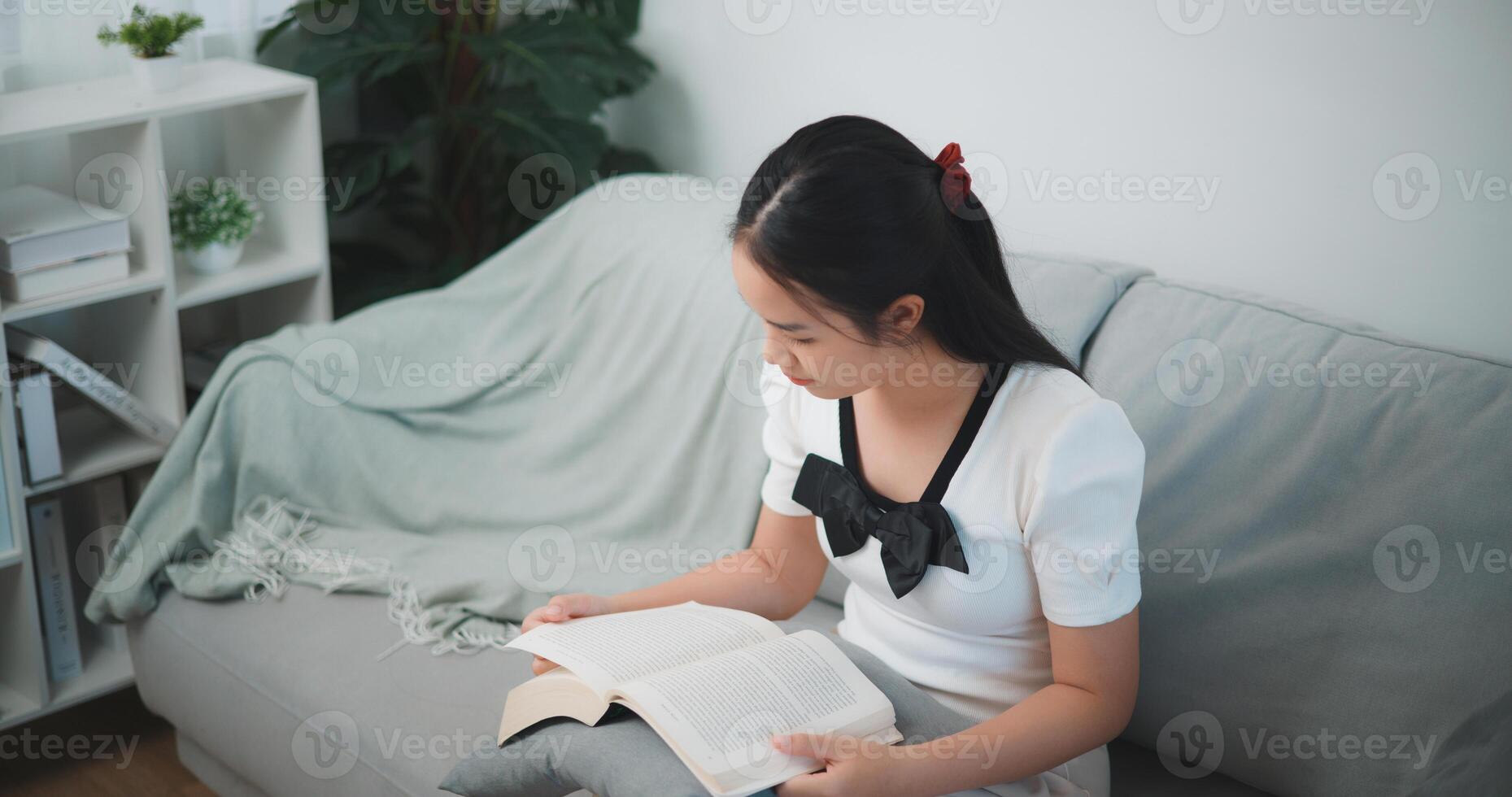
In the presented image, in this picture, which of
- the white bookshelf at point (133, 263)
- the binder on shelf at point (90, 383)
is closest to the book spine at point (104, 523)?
the white bookshelf at point (133, 263)

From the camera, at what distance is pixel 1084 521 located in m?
1.14

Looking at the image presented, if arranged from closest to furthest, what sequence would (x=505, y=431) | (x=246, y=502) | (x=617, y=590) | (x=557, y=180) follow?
(x=617, y=590), (x=246, y=502), (x=505, y=431), (x=557, y=180)

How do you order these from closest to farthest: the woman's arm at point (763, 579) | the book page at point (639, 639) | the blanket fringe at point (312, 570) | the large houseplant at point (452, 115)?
the book page at point (639, 639)
the woman's arm at point (763, 579)
the blanket fringe at point (312, 570)
the large houseplant at point (452, 115)

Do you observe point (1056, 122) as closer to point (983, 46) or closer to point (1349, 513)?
point (983, 46)

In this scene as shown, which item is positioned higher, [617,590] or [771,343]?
[771,343]

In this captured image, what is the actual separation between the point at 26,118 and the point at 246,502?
25.0 inches

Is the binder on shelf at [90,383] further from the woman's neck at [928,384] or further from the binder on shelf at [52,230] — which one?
the woman's neck at [928,384]

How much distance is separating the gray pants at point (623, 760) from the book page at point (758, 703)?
31 mm

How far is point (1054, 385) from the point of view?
1202 millimetres

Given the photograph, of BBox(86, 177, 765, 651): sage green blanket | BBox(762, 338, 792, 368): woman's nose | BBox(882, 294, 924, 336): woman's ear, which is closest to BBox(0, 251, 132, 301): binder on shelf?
BBox(86, 177, 765, 651): sage green blanket

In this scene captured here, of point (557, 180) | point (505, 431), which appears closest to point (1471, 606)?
point (505, 431)

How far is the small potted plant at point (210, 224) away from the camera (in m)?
2.05

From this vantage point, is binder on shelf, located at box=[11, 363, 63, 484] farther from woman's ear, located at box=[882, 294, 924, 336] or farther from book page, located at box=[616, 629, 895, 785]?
woman's ear, located at box=[882, 294, 924, 336]

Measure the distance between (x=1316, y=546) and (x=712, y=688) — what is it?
0.69 m
